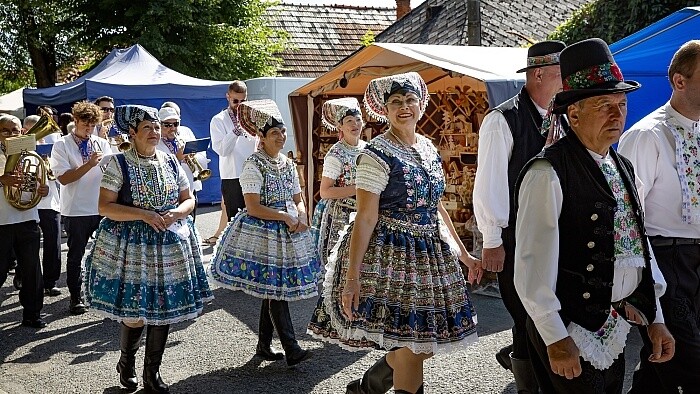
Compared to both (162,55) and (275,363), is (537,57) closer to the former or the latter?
(275,363)

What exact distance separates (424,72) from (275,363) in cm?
434

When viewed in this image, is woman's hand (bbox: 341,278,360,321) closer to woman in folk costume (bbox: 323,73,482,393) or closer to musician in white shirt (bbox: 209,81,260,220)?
woman in folk costume (bbox: 323,73,482,393)

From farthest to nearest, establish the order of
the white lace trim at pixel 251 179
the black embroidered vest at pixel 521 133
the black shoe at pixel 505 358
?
1. the white lace trim at pixel 251 179
2. the black shoe at pixel 505 358
3. the black embroidered vest at pixel 521 133

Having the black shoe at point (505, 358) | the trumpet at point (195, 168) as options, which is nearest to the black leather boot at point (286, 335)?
the black shoe at point (505, 358)

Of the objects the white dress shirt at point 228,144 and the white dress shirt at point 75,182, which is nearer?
the white dress shirt at point 75,182

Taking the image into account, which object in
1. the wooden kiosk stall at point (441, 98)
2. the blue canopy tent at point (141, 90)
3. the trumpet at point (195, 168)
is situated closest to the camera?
the wooden kiosk stall at point (441, 98)

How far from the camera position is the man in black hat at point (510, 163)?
4.04m

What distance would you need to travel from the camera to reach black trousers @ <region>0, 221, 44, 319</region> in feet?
22.2

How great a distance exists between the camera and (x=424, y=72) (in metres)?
8.90

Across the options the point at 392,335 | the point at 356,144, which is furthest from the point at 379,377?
the point at 356,144

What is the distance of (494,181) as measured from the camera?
406 centimetres

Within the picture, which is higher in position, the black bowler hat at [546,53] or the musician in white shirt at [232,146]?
the black bowler hat at [546,53]

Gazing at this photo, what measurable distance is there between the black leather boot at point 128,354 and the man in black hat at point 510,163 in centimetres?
220

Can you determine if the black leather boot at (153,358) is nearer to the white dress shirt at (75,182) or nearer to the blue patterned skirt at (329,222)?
the blue patterned skirt at (329,222)
